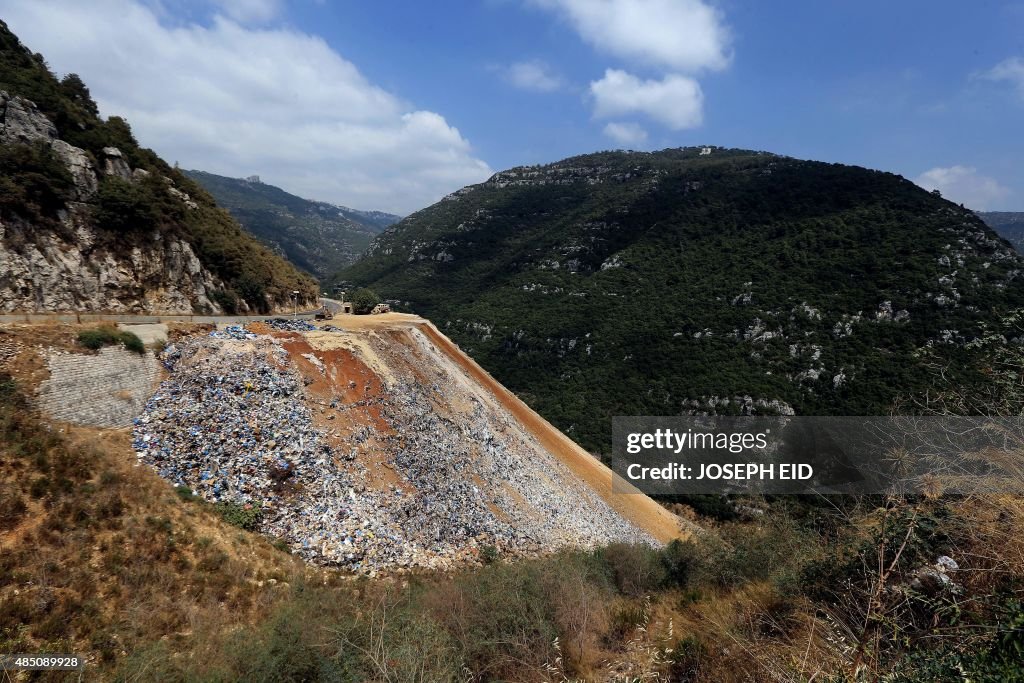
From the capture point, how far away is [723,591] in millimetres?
11086

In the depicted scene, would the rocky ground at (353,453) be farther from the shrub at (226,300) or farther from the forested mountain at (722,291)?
the forested mountain at (722,291)

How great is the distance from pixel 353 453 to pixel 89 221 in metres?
21.2

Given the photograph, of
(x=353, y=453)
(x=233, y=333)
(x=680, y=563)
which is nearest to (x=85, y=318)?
(x=233, y=333)

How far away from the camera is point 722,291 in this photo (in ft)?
199

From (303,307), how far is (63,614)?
34291mm

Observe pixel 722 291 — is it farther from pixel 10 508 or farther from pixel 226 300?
pixel 10 508

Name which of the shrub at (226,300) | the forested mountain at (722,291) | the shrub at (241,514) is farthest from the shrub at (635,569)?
the shrub at (226,300)

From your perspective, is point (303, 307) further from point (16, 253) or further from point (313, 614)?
point (313, 614)

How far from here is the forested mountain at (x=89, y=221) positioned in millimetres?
20500

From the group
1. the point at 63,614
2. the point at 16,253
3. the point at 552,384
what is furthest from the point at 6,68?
the point at 552,384

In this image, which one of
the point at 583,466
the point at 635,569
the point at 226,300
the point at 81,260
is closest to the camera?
the point at 635,569

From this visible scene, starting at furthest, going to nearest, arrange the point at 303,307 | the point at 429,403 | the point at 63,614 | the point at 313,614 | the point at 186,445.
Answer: the point at 303,307 → the point at 429,403 → the point at 186,445 → the point at 313,614 → the point at 63,614

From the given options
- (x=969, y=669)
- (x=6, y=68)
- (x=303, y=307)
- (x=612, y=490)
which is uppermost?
(x=6, y=68)

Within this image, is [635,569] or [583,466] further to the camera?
[583,466]
